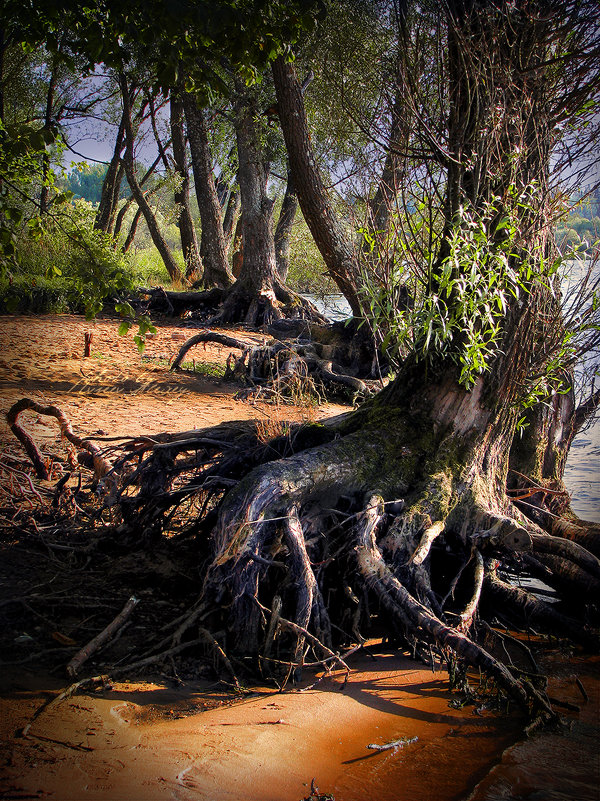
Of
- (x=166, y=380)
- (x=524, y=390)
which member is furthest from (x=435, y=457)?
(x=166, y=380)

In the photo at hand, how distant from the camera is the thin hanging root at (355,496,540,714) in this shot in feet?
10.4

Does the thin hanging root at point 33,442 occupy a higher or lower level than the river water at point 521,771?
higher

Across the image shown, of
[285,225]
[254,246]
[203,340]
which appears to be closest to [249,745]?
[203,340]

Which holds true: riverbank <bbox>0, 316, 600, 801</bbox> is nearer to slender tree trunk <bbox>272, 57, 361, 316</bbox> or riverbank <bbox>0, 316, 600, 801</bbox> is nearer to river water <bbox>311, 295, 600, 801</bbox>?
river water <bbox>311, 295, 600, 801</bbox>

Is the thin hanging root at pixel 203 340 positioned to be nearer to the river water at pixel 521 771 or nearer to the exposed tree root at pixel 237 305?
the exposed tree root at pixel 237 305

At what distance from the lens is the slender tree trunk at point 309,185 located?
10016 mm

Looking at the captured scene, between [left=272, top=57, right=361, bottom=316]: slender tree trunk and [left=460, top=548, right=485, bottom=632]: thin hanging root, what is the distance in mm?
6322

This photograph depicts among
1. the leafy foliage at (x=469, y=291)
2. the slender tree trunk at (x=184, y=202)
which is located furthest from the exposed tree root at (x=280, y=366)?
the slender tree trunk at (x=184, y=202)

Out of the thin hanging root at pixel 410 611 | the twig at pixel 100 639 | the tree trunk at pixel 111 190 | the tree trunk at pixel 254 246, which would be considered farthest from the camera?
the tree trunk at pixel 111 190

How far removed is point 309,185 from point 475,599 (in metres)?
8.01

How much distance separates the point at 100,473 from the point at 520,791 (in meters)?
3.70

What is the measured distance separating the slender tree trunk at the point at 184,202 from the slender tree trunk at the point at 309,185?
10.5 meters

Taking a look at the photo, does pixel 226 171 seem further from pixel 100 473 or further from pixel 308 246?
pixel 100 473

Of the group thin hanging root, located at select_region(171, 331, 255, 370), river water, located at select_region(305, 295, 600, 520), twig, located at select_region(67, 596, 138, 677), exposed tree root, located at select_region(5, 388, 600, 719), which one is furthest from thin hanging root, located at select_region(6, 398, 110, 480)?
thin hanging root, located at select_region(171, 331, 255, 370)
